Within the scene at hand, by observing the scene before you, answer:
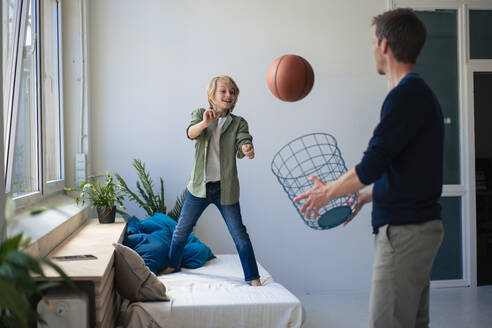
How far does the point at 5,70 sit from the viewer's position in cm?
262

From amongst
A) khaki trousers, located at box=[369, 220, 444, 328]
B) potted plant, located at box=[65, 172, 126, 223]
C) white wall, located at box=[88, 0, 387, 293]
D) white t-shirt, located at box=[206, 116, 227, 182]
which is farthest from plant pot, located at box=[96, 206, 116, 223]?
khaki trousers, located at box=[369, 220, 444, 328]

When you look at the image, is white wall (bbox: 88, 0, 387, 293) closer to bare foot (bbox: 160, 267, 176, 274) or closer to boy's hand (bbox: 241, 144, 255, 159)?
bare foot (bbox: 160, 267, 176, 274)

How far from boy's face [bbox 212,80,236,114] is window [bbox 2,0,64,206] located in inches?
44.8

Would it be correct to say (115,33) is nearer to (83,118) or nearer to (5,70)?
(83,118)

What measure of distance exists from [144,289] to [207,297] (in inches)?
13.6

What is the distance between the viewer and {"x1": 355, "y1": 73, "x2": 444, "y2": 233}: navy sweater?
5.07 feet

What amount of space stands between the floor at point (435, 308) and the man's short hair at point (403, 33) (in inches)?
90.6

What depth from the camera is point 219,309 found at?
8.28ft

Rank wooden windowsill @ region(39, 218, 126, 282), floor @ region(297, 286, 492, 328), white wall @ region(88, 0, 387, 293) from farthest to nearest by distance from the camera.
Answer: white wall @ region(88, 0, 387, 293)
floor @ region(297, 286, 492, 328)
wooden windowsill @ region(39, 218, 126, 282)

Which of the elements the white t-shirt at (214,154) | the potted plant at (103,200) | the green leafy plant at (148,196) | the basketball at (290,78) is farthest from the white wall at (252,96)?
the basketball at (290,78)

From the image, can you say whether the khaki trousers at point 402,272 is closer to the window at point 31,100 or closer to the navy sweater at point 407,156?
the navy sweater at point 407,156

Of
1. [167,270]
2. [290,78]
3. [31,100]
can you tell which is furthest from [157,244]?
[290,78]

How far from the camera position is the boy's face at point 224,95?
318cm

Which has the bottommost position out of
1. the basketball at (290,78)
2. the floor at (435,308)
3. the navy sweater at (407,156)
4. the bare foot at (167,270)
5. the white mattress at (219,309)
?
the floor at (435,308)
